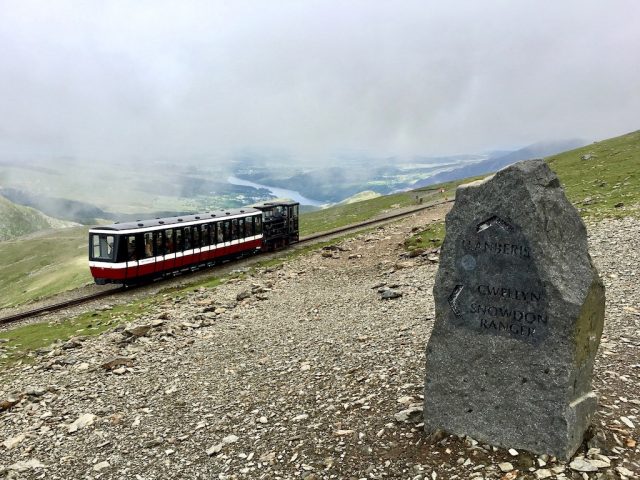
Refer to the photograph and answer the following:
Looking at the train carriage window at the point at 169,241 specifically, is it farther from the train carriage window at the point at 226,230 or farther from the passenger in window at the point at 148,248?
the train carriage window at the point at 226,230

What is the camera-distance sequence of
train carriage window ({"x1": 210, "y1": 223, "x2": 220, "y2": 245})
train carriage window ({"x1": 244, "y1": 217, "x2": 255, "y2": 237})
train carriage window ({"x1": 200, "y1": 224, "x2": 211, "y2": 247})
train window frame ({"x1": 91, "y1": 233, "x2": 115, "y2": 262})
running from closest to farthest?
train window frame ({"x1": 91, "y1": 233, "x2": 115, "y2": 262}) < train carriage window ({"x1": 200, "y1": 224, "x2": 211, "y2": 247}) < train carriage window ({"x1": 210, "y1": 223, "x2": 220, "y2": 245}) < train carriage window ({"x1": 244, "y1": 217, "x2": 255, "y2": 237})

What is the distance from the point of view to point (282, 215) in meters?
51.1

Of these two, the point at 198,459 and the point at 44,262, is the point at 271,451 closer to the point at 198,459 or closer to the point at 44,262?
the point at 198,459

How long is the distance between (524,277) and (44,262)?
183306 mm

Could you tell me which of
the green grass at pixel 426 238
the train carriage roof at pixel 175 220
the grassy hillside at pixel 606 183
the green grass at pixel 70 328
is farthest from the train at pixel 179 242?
the grassy hillside at pixel 606 183

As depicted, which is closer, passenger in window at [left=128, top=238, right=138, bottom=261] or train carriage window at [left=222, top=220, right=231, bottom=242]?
passenger in window at [left=128, top=238, right=138, bottom=261]

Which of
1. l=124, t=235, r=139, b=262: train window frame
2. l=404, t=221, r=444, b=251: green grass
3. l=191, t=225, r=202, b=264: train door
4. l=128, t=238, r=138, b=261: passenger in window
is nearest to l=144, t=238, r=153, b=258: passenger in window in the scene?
l=124, t=235, r=139, b=262: train window frame

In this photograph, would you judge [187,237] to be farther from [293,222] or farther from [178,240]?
[293,222]

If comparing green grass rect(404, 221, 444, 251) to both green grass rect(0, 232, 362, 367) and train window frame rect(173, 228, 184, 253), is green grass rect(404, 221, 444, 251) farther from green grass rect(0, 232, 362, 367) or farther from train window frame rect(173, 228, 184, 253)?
train window frame rect(173, 228, 184, 253)

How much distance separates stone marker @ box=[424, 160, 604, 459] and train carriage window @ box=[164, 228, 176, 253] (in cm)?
3122

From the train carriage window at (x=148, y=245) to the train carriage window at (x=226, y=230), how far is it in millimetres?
8012

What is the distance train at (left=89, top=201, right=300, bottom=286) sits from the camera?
111 feet

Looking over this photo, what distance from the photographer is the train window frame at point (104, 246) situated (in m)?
33.6

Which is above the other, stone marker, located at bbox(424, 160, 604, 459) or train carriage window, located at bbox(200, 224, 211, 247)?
stone marker, located at bbox(424, 160, 604, 459)
